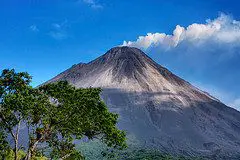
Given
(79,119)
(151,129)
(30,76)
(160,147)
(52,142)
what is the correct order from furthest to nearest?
1. (151,129)
2. (160,147)
3. (52,142)
4. (79,119)
5. (30,76)

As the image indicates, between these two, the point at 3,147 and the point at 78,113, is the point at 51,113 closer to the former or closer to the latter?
the point at 78,113

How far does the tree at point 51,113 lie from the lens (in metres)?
23.9

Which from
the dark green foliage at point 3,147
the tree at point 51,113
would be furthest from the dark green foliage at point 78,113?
the dark green foliage at point 3,147

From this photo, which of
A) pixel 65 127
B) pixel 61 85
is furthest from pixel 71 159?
pixel 61 85

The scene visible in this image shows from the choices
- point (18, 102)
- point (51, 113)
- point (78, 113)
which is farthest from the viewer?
point (78, 113)

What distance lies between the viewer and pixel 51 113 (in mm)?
25000

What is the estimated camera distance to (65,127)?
26.1 meters

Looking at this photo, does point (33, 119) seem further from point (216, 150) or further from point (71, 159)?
point (216, 150)

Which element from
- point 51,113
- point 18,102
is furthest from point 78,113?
point 18,102

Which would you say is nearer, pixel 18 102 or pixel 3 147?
pixel 18 102

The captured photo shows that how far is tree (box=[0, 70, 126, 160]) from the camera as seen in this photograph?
78.4ft

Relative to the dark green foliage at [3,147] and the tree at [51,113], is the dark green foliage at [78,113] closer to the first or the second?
the tree at [51,113]

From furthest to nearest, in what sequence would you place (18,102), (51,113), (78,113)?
(78,113) → (51,113) → (18,102)

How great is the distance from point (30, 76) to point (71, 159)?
8676 mm
